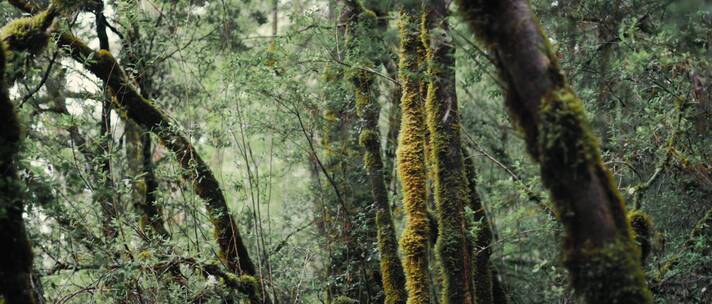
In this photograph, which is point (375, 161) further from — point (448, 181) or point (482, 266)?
point (448, 181)

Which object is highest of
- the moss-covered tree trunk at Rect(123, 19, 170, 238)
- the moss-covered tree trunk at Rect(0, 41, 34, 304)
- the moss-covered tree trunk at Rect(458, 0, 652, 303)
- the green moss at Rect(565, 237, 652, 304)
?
the moss-covered tree trunk at Rect(123, 19, 170, 238)

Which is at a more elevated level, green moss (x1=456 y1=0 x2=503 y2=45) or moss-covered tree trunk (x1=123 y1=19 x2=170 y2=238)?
moss-covered tree trunk (x1=123 y1=19 x2=170 y2=238)

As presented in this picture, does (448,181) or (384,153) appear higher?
(384,153)

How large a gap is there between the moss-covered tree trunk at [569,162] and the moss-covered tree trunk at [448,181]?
274cm

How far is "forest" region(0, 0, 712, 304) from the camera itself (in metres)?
3.40

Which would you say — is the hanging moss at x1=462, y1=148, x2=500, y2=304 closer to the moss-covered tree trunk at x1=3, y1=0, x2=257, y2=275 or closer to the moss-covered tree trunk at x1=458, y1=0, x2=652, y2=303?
the moss-covered tree trunk at x1=3, y1=0, x2=257, y2=275

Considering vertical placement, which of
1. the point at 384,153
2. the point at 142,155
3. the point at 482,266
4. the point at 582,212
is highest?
the point at 142,155

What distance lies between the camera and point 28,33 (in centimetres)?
500

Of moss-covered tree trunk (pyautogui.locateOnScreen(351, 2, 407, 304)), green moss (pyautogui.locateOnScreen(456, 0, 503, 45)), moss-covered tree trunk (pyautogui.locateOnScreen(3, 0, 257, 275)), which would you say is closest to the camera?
green moss (pyautogui.locateOnScreen(456, 0, 503, 45))

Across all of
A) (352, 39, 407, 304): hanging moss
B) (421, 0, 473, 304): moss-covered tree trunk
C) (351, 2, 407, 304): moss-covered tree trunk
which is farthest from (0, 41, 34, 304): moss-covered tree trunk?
(352, 39, 407, 304): hanging moss

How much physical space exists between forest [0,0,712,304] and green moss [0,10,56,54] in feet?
0.05

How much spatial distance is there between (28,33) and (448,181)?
12.7 feet

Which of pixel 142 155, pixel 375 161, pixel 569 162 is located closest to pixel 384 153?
pixel 375 161

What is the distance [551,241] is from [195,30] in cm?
718
